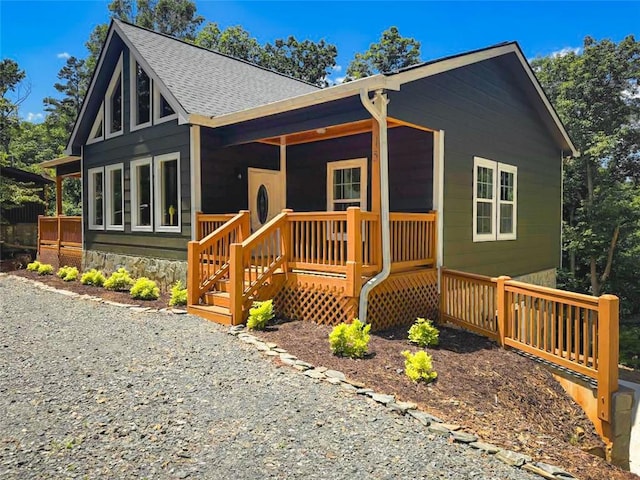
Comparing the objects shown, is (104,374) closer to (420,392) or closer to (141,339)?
(141,339)

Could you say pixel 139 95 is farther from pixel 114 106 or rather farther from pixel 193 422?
pixel 193 422

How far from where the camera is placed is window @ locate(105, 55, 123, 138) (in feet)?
37.7

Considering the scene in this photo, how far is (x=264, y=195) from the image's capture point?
10273 millimetres

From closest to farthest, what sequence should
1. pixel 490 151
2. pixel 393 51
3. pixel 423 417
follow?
pixel 423 417, pixel 490 151, pixel 393 51

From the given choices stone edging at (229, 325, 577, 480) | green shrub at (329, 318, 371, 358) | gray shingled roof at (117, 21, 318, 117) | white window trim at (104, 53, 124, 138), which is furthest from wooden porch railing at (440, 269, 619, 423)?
white window trim at (104, 53, 124, 138)

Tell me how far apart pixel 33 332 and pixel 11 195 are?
11.0 metres

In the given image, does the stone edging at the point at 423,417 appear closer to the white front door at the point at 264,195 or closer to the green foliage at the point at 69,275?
the white front door at the point at 264,195

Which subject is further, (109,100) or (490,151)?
(109,100)

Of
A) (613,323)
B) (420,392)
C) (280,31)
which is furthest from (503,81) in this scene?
(280,31)

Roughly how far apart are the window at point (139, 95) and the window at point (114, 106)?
0.73 meters

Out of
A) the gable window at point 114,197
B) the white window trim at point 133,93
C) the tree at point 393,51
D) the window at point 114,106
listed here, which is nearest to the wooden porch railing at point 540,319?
the white window trim at point 133,93

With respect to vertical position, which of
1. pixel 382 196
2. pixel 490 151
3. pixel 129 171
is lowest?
pixel 382 196

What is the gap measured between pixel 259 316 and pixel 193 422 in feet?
9.13

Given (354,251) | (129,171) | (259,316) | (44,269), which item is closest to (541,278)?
(354,251)
